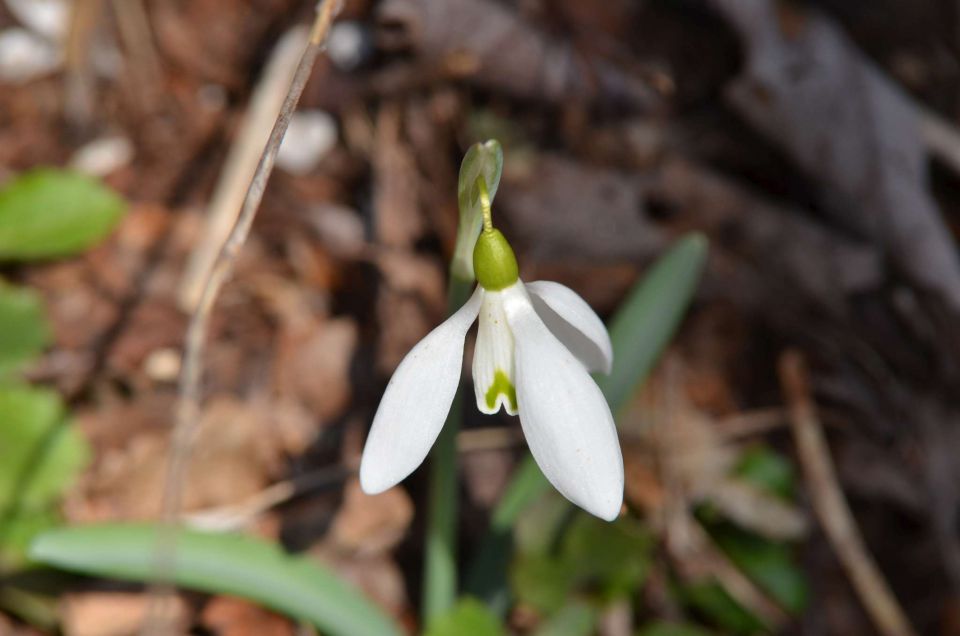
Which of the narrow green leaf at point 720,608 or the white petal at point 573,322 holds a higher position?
the white petal at point 573,322

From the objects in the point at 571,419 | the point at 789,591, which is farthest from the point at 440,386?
the point at 789,591

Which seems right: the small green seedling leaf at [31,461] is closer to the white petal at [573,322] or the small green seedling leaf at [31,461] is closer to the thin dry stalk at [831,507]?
the white petal at [573,322]

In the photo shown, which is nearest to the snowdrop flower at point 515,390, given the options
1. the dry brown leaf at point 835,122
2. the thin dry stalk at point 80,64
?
the dry brown leaf at point 835,122

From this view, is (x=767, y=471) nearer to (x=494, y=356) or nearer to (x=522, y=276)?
(x=522, y=276)

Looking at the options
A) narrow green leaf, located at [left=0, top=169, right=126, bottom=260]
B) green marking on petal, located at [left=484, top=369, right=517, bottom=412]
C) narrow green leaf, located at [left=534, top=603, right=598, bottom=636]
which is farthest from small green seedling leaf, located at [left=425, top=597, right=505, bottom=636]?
narrow green leaf, located at [left=0, top=169, right=126, bottom=260]

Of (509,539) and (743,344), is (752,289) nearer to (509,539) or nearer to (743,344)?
(743,344)

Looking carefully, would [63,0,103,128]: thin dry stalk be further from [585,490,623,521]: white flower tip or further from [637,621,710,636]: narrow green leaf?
[585,490,623,521]: white flower tip

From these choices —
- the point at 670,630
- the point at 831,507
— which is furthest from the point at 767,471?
the point at 670,630
